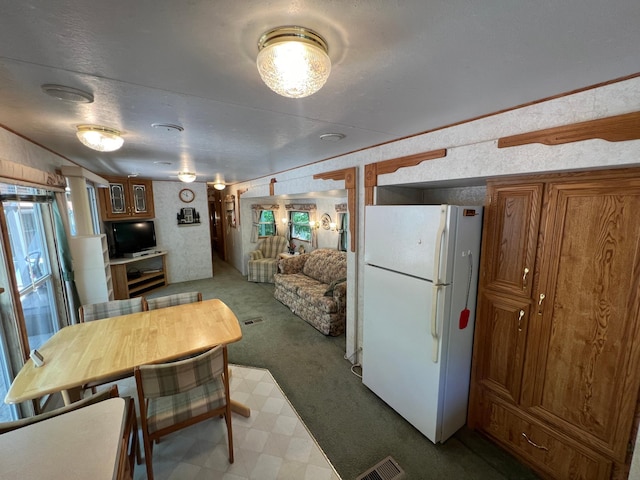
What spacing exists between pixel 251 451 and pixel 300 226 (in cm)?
455

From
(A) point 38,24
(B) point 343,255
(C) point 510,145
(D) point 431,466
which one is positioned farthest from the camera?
(B) point 343,255

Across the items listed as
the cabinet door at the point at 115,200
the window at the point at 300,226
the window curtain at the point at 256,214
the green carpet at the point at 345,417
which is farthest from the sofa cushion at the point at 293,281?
the cabinet door at the point at 115,200

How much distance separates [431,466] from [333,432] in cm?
72

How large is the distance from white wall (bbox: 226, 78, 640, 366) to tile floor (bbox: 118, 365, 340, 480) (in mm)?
1624

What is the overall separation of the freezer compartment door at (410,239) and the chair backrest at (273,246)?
4.18 meters

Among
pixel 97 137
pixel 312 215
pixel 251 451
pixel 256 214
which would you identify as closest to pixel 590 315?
pixel 251 451

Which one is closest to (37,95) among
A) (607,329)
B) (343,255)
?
(607,329)

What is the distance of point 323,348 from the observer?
3223 millimetres

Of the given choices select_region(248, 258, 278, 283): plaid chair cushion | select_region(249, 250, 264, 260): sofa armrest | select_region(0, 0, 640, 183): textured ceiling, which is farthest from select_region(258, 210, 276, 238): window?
select_region(0, 0, 640, 183): textured ceiling

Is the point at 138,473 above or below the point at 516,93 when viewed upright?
below

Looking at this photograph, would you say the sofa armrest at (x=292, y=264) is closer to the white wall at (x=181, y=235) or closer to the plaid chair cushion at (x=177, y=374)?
the white wall at (x=181, y=235)

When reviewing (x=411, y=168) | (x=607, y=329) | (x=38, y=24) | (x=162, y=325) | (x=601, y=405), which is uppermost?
(x=38, y=24)

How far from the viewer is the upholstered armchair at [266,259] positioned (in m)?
5.84

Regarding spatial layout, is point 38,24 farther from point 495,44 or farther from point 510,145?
point 510,145
